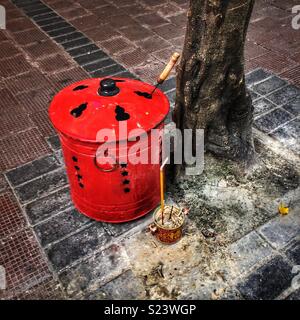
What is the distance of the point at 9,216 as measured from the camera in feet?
13.2

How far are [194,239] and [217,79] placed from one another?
5.30 ft

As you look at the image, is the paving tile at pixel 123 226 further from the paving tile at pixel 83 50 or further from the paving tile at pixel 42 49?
the paving tile at pixel 42 49

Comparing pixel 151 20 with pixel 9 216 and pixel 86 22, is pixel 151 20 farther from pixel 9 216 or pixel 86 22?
pixel 9 216

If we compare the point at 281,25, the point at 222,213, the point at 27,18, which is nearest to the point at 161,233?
the point at 222,213

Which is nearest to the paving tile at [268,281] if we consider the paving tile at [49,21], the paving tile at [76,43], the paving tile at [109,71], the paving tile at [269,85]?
the paving tile at [269,85]

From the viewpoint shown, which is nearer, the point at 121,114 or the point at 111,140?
the point at 111,140

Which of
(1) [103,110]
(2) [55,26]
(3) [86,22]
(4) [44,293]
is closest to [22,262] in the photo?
(4) [44,293]

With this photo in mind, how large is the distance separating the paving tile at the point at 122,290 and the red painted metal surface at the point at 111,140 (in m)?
0.63

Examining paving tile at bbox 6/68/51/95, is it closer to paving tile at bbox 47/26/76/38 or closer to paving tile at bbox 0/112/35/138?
paving tile at bbox 0/112/35/138

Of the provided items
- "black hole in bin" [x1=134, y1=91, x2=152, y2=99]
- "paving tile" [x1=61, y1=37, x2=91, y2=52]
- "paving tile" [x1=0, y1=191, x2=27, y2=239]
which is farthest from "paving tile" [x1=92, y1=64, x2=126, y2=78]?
"black hole in bin" [x1=134, y1=91, x2=152, y2=99]

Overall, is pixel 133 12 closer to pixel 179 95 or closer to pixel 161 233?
pixel 179 95

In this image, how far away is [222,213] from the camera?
3.96 metres
